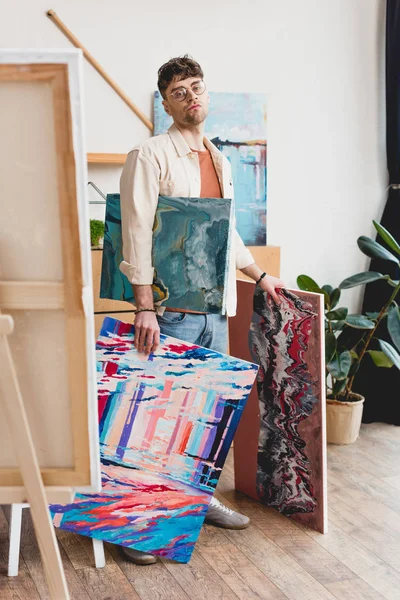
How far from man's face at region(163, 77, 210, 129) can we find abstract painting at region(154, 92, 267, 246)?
3.93 feet

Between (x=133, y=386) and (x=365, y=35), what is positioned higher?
(x=365, y=35)

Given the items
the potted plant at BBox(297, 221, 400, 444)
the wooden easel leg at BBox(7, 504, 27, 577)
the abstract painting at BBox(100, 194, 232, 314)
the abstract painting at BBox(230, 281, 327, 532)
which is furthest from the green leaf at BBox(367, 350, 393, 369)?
the wooden easel leg at BBox(7, 504, 27, 577)

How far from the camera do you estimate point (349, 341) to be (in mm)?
3592

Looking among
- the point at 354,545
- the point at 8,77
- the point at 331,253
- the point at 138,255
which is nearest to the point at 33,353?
the point at 8,77

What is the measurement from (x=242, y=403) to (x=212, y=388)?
0.10 m

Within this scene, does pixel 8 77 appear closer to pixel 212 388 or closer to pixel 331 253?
pixel 212 388

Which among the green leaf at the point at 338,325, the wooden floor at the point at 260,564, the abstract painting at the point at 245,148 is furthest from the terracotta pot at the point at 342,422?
the abstract painting at the point at 245,148

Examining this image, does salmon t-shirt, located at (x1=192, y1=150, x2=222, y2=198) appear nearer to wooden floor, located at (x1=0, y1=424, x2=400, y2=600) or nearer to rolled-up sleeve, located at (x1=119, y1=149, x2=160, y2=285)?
rolled-up sleeve, located at (x1=119, y1=149, x2=160, y2=285)

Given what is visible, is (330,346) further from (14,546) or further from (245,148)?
(14,546)

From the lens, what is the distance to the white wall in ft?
10.8

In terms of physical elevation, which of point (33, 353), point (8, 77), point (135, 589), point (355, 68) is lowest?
point (135, 589)

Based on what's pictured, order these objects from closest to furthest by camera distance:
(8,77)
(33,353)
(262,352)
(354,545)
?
(8,77), (33,353), (354,545), (262,352)

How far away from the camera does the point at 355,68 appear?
3.79 m

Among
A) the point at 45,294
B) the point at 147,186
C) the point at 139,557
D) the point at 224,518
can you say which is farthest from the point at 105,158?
the point at 45,294
